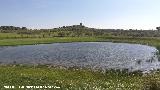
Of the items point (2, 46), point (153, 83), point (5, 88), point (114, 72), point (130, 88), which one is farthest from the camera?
point (2, 46)

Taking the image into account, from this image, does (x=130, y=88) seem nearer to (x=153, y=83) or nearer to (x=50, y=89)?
(x=153, y=83)

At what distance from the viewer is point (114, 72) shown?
49.7m

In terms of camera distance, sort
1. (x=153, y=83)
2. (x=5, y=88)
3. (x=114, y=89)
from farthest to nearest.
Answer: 1. (x=114, y=89)
2. (x=5, y=88)
3. (x=153, y=83)

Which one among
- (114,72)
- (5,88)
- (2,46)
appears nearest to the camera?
(5,88)

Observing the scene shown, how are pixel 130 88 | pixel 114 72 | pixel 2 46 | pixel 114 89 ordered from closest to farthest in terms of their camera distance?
pixel 114 89
pixel 130 88
pixel 114 72
pixel 2 46

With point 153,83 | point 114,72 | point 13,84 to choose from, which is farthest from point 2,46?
point 153,83

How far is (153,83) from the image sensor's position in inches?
1013

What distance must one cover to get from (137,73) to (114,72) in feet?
11.0

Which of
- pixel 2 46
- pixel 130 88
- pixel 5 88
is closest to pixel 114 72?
pixel 130 88

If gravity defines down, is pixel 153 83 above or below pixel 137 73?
above

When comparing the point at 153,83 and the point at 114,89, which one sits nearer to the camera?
the point at 153,83

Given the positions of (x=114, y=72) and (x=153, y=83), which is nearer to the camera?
(x=153, y=83)

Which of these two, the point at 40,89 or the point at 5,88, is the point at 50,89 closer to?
the point at 40,89

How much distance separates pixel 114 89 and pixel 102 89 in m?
1.42
